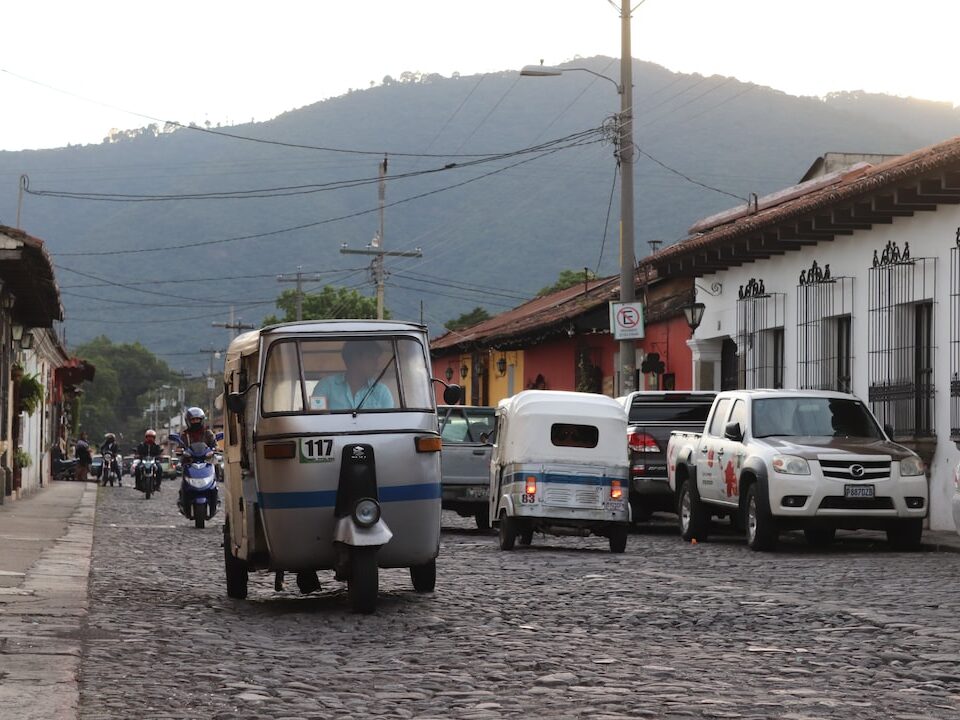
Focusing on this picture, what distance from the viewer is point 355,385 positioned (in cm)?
1222

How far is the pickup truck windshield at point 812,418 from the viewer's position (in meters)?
19.8

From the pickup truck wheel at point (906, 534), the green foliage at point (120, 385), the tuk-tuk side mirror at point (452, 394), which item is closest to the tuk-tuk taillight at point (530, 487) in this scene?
the pickup truck wheel at point (906, 534)

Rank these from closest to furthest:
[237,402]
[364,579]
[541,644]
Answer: [541,644] → [364,579] → [237,402]

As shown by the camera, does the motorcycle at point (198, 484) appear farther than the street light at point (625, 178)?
No

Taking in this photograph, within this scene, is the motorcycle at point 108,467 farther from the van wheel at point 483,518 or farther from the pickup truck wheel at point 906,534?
the pickup truck wheel at point 906,534

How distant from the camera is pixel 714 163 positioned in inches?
7165

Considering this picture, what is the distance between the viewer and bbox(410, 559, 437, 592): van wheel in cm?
1292

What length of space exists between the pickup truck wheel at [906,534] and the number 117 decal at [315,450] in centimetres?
896

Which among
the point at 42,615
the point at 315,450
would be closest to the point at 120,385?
the point at 315,450

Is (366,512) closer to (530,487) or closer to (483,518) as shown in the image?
(530,487)

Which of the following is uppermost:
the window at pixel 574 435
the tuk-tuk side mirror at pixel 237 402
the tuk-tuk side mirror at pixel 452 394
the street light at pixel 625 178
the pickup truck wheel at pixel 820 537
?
the street light at pixel 625 178

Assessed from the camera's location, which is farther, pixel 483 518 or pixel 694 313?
pixel 694 313

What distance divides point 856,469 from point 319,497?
854 centimetres

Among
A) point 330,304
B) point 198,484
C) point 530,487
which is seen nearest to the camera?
point 530,487
